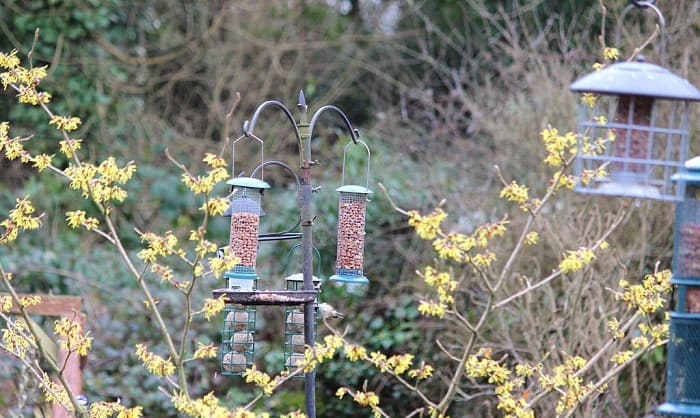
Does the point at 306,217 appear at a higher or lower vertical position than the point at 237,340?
higher

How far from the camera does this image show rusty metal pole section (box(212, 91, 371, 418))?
315cm

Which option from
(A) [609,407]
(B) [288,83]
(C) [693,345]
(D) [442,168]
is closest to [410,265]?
(D) [442,168]

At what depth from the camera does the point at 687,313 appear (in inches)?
113

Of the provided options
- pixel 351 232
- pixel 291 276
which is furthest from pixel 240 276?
pixel 351 232

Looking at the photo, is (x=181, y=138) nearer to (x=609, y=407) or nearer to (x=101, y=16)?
(x=101, y=16)

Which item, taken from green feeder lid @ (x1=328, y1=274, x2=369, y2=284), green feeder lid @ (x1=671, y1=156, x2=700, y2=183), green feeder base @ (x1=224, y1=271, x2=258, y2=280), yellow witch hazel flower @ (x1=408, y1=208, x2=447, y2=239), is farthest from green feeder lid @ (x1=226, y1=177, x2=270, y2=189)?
green feeder lid @ (x1=671, y1=156, x2=700, y2=183)

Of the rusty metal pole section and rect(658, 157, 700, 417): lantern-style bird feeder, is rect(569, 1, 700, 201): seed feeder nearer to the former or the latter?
rect(658, 157, 700, 417): lantern-style bird feeder

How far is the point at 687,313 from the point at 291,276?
1.45m

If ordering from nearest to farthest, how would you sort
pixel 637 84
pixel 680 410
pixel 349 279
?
pixel 637 84, pixel 680 410, pixel 349 279

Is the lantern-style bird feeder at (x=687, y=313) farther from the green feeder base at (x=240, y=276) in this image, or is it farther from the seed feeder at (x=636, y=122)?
the green feeder base at (x=240, y=276)

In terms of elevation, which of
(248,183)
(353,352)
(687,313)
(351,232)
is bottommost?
(353,352)

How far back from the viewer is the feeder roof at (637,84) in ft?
8.43

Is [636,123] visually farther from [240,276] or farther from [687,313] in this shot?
[240,276]

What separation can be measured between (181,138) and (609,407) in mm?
5815
